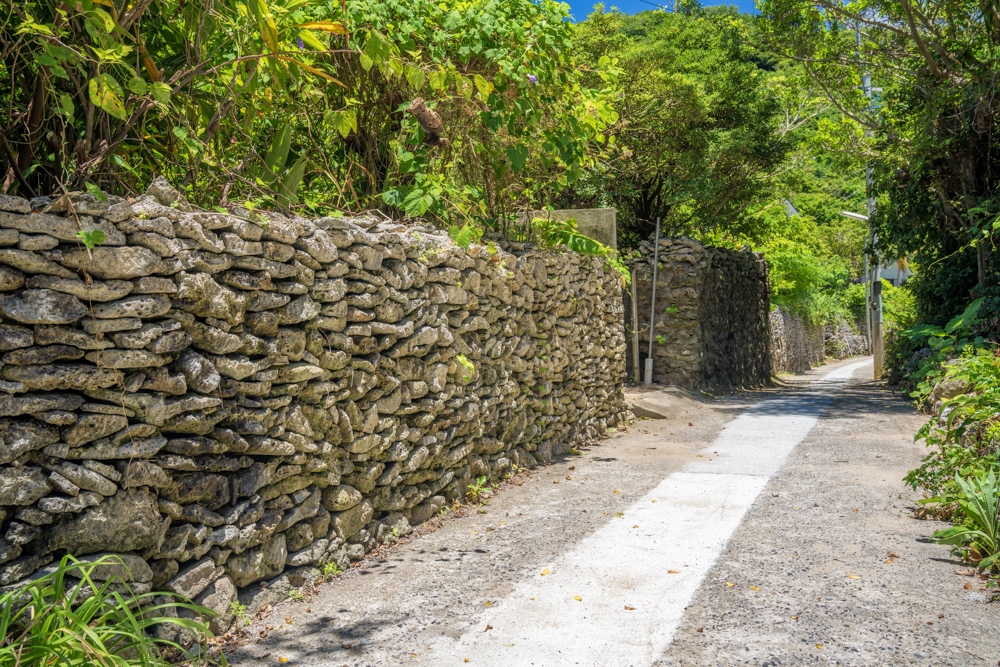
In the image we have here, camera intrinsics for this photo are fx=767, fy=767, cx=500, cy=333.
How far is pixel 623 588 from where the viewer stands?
411 centimetres

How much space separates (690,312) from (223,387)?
1030cm

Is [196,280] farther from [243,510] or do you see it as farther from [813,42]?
[813,42]

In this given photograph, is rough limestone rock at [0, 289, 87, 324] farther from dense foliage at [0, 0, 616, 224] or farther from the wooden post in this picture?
the wooden post

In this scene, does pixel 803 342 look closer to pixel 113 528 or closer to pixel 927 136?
pixel 927 136

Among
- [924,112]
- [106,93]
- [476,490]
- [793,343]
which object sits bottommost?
[476,490]

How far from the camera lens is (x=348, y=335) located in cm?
446

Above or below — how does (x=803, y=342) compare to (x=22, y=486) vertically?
above

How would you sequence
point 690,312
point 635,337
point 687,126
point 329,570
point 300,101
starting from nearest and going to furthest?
point 329,570
point 300,101
point 635,337
point 690,312
point 687,126

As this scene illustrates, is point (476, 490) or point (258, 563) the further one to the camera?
point (476, 490)

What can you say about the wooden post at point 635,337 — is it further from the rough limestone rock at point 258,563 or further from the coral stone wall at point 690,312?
the rough limestone rock at point 258,563

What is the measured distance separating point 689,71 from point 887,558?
12650 mm

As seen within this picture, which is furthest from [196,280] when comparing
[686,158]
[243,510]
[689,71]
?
[689,71]

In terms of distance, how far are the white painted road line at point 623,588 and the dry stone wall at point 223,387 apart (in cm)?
114

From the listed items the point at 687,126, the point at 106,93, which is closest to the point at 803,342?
the point at 687,126
